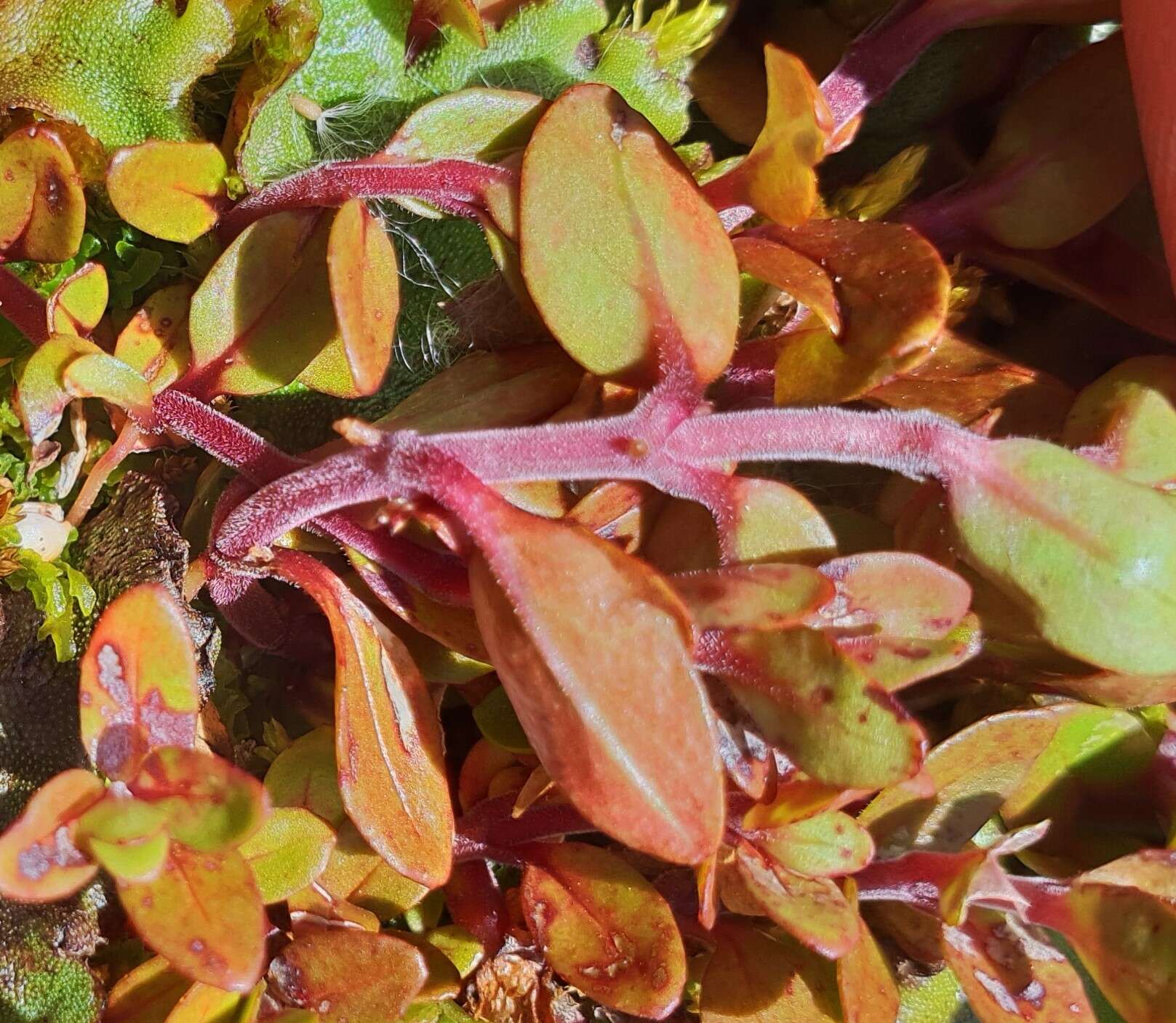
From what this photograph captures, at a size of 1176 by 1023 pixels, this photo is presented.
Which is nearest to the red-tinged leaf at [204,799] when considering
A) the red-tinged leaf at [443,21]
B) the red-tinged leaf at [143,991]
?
the red-tinged leaf at [143,991]

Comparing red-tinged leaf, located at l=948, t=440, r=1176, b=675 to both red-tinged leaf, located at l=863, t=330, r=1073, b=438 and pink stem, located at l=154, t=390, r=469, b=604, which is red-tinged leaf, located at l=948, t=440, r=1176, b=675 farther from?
pink stem, located at l=154, t=390, r=469, b=604

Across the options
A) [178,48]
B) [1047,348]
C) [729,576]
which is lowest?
[1047,348]

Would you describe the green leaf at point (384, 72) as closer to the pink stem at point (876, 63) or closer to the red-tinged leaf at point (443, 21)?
the red-tinged leaf at point (443, 21)

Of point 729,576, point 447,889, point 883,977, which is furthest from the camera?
Answer: point 447,889

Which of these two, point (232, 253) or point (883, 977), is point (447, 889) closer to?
point (883, 977)

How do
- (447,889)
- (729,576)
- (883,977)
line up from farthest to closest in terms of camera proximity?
1. (447,889)
2. (883,977)
3. (729,576)

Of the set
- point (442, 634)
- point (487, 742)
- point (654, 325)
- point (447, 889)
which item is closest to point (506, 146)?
point (654, 325)

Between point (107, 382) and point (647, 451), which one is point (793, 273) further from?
point (107, 382)

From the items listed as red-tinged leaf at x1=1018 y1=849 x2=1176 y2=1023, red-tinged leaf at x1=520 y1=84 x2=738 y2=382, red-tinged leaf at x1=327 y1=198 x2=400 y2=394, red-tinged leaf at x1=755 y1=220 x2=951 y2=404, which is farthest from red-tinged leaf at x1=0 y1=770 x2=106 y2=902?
red-tinged leaf at x1=1018 y1=849 x2=1176 y2=1023
